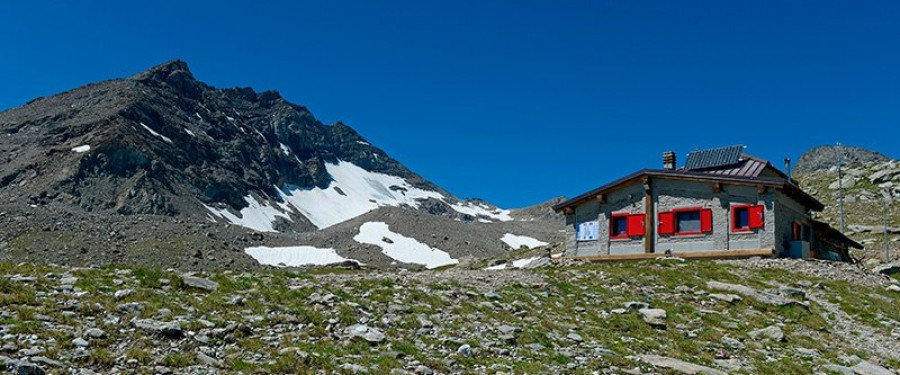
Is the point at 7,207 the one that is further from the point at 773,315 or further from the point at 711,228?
the point at 773,315

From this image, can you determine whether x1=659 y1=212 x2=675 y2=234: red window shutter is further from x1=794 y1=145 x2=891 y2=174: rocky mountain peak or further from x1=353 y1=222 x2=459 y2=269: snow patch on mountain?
x1=794 y1=145 x2=891 y2=174: rocky mountain peak

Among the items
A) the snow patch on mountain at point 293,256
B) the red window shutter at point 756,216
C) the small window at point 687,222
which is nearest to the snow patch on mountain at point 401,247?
the snow patch on mountain at point 293,256

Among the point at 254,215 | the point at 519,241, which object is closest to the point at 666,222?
the point at 519,241

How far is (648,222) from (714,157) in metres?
12.4

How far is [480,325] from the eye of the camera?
1655 centimetres

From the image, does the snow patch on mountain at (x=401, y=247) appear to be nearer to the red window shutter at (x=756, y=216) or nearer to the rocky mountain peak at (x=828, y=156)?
the red window shutter at (x=756, y=216)

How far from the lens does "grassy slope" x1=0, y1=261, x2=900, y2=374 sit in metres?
12.4

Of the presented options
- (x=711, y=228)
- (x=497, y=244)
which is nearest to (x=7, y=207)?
(x=497, y=244)

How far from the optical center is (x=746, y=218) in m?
37.7

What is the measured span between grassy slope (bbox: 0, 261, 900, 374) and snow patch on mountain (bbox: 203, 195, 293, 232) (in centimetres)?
14446

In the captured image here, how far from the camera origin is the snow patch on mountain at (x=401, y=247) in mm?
113375

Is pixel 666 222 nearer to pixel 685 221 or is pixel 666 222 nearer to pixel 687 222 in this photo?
pixel 685 221

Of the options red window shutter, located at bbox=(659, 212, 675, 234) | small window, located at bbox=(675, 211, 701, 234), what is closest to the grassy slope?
small window, located at bbox=(675, 211, 701, 234)

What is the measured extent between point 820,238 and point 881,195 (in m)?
32.7
